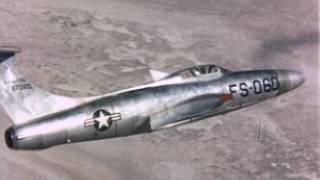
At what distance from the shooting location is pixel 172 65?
5159 cm

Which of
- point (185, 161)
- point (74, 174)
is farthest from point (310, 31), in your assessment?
point (74, 174)

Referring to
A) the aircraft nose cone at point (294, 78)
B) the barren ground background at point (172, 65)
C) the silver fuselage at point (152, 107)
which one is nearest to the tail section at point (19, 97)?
the silver fuselage at point (152, 107)

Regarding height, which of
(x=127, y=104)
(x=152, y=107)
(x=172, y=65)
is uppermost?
(x=127, y=104)

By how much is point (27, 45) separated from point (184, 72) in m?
17.2

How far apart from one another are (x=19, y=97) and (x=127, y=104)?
4.83 m

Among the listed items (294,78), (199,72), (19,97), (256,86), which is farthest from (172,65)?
(19,97)

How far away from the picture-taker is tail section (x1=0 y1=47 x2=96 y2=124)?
115 ft

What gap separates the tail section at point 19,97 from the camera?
115 feet

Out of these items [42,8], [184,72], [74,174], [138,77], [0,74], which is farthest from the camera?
[42,8]

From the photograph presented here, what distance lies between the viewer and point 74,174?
43.0 meters

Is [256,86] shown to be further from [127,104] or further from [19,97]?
[19,97]

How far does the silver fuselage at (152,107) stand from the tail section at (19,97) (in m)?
0.39

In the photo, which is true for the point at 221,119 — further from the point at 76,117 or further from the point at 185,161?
the point at 76,117

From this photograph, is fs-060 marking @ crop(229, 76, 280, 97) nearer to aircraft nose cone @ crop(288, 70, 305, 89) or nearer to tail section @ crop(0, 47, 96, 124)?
aircraft nose cone @ crop(288, 70, 305, 89)
